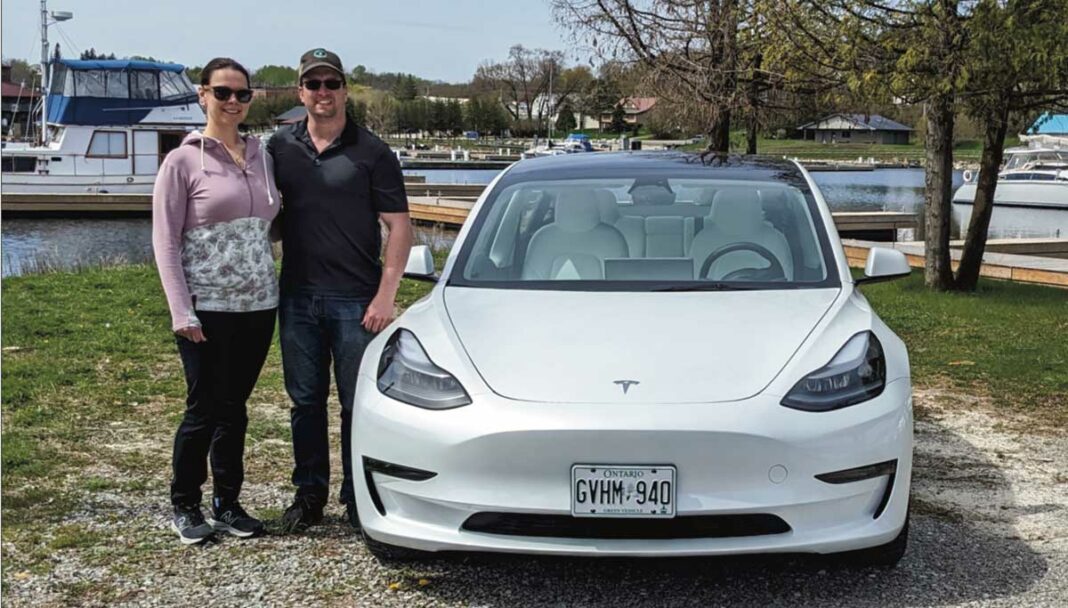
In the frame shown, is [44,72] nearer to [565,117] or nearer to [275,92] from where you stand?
[275,92]

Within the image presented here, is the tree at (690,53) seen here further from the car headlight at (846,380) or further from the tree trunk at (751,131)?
the car headlight at (846,380)

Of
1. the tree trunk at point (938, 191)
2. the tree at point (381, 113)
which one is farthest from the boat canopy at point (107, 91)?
the tree at point (381, 113)

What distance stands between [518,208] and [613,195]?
444mm

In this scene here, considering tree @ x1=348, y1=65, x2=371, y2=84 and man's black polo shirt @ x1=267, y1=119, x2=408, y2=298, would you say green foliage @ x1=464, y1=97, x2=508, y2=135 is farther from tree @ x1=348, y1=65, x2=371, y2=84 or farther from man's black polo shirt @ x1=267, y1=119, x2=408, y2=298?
man's black polo shirt @ x1=267, y1=119, x2=408, y2=298

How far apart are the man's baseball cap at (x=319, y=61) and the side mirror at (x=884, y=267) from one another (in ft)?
7.59

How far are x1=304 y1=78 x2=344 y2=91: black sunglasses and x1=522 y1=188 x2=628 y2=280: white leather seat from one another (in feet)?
3.66

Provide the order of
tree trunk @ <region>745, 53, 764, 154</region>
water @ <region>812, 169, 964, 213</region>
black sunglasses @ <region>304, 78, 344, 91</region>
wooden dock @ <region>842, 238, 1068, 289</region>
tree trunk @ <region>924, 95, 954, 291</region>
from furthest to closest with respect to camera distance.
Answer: water @ <region>812, 169, 964, 213</region> < wooden dock @ <region>842, 238, 1068, 289</region> < tree trunk @ <region>745, 53, 764, 154</region> < tree trunk @ <region>924, 95, 954, 291</region> < black sunglasses @ <region>304, 78, 344, 91</region>

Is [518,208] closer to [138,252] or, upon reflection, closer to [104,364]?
[104,364]

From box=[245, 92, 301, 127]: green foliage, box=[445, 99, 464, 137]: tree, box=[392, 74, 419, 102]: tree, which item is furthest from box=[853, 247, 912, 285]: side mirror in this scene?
box=[392, 74, 419, 102]: tree

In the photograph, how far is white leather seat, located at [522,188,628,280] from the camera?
4.97m

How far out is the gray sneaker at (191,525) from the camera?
180 inches

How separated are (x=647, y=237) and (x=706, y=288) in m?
0.60

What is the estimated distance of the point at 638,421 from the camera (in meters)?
3.65

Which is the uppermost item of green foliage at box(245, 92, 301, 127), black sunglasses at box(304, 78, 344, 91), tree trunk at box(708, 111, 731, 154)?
green foliage at box(245, 92, 301, 127)
